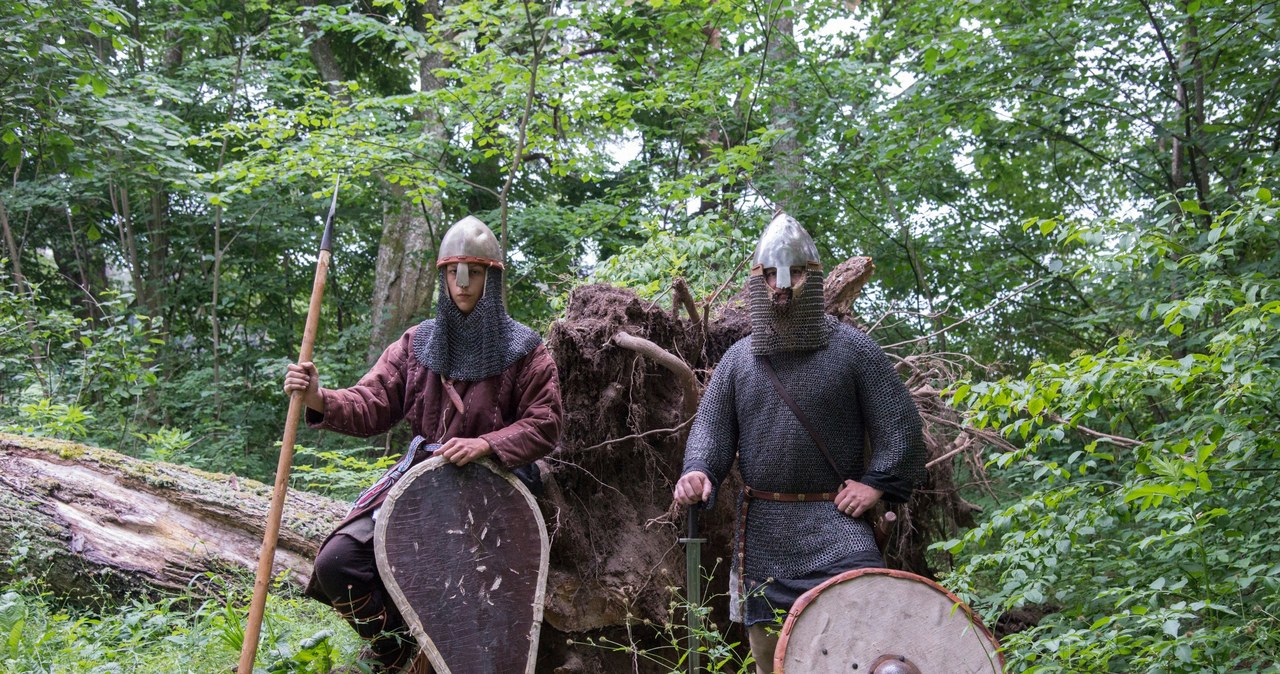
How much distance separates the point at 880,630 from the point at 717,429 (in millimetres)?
919

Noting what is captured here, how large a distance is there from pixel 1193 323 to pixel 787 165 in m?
3.86

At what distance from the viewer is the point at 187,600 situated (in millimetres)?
4488

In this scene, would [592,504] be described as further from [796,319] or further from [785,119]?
[785,119]

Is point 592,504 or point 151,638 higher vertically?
point 592,504

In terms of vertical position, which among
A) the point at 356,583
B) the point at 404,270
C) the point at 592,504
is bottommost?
the point at 356,583

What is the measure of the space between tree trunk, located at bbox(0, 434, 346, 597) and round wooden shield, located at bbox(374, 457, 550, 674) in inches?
62.4

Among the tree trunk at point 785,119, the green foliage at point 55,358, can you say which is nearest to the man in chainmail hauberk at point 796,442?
the green foliage at point 55,358

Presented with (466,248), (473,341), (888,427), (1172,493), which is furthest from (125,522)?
(1172,493)

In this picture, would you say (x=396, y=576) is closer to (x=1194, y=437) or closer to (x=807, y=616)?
(x=807, y=616)

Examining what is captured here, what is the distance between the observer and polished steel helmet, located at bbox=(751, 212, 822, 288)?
11.1ft

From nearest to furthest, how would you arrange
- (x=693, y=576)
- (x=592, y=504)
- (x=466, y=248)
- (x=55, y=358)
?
(x=693, y=576), (x=466, y=248), (x=592, y=504), (x=55, y=358)

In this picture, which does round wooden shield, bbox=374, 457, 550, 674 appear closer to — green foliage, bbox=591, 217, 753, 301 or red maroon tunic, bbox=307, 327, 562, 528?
red maroon tunic, bbox=307, 327, 562, 528

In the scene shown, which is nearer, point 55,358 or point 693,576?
point 693,576

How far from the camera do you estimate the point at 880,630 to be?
2.85m
